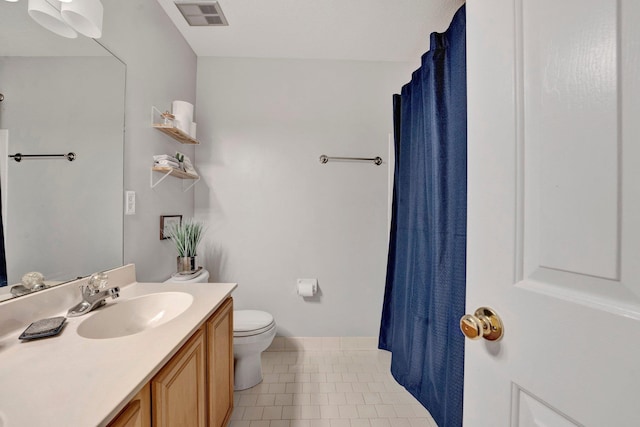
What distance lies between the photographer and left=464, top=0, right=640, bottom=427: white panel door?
336 millimetres

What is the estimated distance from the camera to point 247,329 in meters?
1.51

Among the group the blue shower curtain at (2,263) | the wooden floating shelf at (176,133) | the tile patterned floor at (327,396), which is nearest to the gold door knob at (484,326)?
the tile patterned floor at (327,396)

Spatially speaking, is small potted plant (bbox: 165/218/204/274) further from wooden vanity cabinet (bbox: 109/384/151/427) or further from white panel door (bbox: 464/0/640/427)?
white panel door (bbox: 464/0/640/427)

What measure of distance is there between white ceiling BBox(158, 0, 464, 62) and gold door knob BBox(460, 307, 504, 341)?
179cm

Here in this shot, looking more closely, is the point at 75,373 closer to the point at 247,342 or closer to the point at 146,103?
the point at 247,342

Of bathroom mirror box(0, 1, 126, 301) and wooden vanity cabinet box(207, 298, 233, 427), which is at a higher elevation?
bathroom mirror box(0, 1, 126, 301)

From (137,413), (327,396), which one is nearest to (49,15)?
(137,413)

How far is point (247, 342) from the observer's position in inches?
58.6

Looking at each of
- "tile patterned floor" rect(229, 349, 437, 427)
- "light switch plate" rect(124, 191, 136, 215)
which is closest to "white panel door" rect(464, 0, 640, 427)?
"tile patterned floor" rect(229, 349, 437, 427)

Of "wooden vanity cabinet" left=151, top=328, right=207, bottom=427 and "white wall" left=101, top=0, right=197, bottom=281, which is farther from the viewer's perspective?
"white wall" left=101, top=0, right=197, bottom=281

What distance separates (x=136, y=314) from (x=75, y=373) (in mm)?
516

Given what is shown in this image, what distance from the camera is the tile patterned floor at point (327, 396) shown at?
135 cm

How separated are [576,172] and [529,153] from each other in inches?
3.3

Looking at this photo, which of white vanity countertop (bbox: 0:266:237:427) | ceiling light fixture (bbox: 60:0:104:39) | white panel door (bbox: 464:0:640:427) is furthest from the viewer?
ceiling light fixture (bbox: 60:0:104:39)
